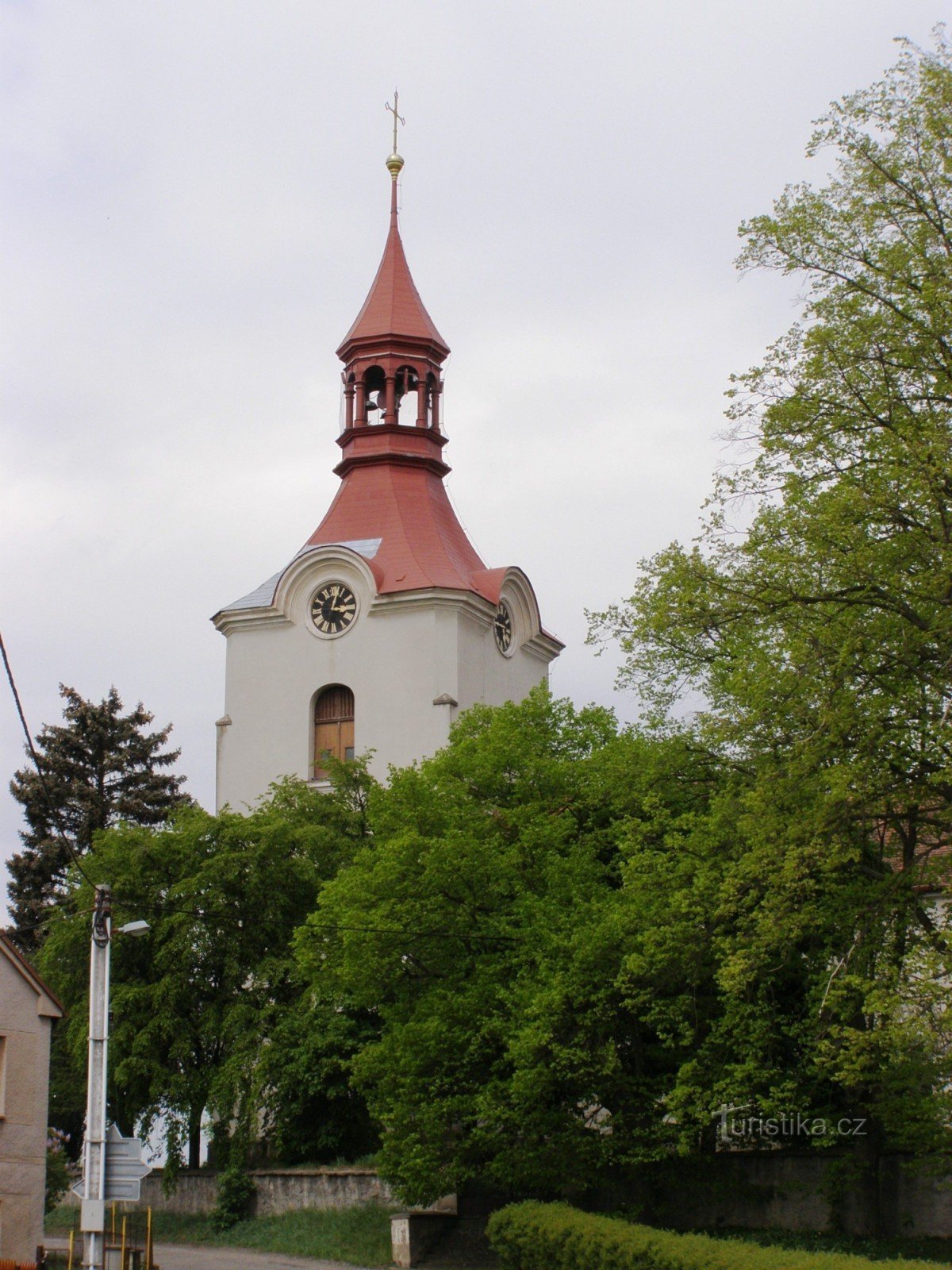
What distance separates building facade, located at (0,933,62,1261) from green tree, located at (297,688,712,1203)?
531 cm

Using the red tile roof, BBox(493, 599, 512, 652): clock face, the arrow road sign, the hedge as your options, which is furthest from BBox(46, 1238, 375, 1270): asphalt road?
BBox(493, 599, 512, 652): clock face

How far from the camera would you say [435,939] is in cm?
2777

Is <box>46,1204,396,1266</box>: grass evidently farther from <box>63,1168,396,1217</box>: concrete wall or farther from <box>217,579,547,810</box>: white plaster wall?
<box>217,579,547,810</box>: white plaster wall

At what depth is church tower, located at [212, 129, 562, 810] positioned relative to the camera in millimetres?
44625

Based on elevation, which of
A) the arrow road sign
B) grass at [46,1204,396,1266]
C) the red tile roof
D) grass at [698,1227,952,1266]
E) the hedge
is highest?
the red tile roof

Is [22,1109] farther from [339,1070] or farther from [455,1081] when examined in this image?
[339,1070]

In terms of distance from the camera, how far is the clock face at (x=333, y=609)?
45938mm

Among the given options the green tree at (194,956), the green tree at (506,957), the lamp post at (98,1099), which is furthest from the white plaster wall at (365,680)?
the lamp post at (98,1099)

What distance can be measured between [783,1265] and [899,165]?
12961mm

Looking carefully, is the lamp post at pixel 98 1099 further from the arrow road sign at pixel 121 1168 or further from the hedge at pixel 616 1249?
the hedge at pixel 616 1249

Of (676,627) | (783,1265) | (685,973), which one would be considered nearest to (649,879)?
(685,973)

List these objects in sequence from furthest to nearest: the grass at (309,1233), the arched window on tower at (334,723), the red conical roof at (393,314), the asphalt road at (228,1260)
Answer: the red conical roof at (393,314), the arched window on tower at (334,723), the grass at (309,1233), the asphalt road at (228,1260)

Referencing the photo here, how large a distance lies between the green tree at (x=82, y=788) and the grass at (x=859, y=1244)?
26.9 meters

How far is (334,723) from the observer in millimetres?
45438
